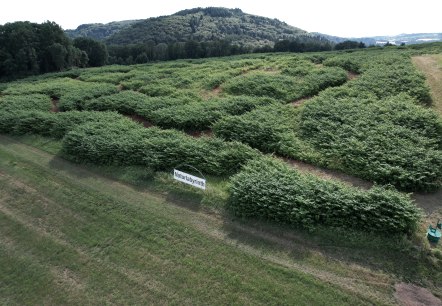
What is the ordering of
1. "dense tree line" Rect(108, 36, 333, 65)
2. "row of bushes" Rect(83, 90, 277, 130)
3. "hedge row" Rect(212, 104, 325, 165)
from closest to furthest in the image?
"hedge row" Rect(212, 104, 325, 165), "row of bushes" Rect(83, 90, 277, 130), "dense tree line" Rect(108, 36, 333, 65)

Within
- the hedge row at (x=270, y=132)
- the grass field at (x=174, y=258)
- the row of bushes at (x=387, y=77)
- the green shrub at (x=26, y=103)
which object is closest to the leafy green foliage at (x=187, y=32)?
the row of bushes at (x=387, y=77)

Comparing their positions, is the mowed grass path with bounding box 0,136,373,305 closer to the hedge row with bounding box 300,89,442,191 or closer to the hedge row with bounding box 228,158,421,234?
the hedge row with bounding box 228,158,421,234

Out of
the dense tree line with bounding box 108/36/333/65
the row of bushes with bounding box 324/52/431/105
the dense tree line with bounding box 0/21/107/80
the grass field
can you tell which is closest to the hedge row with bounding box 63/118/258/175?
the grass field

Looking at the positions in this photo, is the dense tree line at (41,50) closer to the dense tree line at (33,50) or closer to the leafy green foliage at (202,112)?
the dense tree line at (33,50)

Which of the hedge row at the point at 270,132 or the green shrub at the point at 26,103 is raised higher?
the hedge row at the point at 270,132

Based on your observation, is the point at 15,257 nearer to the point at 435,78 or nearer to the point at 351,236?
the point at 351,236

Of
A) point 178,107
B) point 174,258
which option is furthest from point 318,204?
point 178,107

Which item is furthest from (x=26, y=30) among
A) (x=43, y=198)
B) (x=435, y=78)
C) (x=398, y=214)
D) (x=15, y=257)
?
(x=398, y=214)
